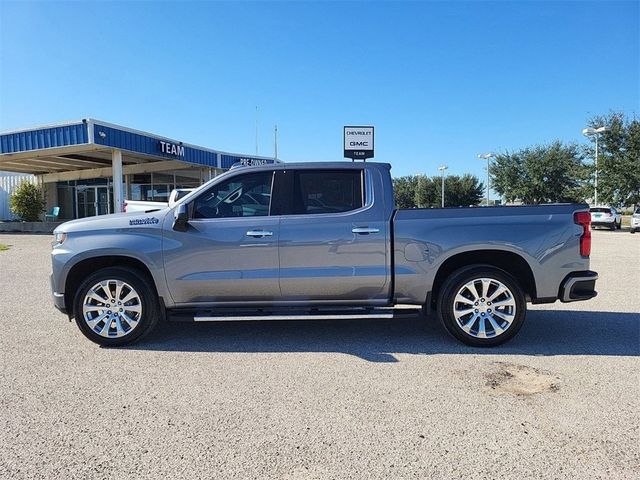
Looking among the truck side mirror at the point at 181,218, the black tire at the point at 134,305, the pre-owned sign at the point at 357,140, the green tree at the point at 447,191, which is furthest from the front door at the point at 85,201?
the green tree at the point at 447,191

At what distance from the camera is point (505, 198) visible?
44.7 meters

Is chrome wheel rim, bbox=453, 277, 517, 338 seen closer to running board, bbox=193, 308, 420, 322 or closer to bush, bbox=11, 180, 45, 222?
running board, bbox=193, 308, 420, 322

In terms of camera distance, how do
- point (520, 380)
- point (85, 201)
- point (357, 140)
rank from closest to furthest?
point (520, 380) < point (357, 140) < point (85, 201)

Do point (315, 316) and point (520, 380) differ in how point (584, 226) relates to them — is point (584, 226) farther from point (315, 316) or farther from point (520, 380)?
point (315, 316)

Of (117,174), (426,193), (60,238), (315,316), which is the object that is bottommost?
(315,316)

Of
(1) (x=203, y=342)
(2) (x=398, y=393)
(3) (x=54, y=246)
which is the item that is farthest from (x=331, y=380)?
(3) (x=54, y=246)

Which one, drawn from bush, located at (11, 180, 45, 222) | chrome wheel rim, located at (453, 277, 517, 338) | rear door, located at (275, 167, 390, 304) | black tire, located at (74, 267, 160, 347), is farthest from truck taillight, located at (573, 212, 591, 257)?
bush, located at (11, 180, 45, 222)

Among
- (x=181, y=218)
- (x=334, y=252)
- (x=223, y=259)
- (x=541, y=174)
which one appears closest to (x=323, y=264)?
(x=334, y=252)

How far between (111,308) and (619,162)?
34291mm

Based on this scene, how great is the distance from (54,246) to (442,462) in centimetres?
448

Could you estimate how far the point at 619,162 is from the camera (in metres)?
30.6

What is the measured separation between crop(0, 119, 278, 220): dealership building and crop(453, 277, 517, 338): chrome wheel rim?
18946 mm

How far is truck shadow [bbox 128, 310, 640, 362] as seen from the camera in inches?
192

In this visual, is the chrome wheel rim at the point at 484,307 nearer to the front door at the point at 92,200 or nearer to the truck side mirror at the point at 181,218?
the truck side mirror at the point at 181,218
